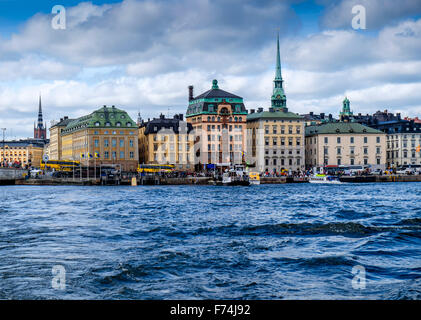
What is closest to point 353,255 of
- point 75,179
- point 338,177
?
point 75,179

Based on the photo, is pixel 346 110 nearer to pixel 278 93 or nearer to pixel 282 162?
pixel 278 93

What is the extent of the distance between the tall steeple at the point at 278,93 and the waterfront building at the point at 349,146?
12628 millimetres

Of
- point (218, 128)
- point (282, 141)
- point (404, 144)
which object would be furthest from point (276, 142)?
point (404, 144)

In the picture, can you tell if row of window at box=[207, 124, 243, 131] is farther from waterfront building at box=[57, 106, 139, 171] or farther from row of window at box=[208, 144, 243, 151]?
waterfront building at box=[57, 106, 139, 171]

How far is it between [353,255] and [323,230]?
7.16 m

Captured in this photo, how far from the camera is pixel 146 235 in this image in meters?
24.1

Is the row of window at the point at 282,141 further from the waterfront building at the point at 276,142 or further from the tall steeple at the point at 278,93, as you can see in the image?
the tall steeple at the point at 278,93

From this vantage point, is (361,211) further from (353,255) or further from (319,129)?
(319,129)

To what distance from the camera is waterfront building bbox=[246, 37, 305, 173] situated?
11931 centimetres

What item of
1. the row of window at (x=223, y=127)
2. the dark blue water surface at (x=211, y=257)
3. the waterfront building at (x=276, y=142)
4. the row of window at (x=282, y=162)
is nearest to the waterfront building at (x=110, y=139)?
the row of window at (x=223, y=127)

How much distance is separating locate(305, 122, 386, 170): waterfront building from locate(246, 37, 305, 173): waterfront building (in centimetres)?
440

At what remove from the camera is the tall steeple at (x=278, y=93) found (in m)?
131

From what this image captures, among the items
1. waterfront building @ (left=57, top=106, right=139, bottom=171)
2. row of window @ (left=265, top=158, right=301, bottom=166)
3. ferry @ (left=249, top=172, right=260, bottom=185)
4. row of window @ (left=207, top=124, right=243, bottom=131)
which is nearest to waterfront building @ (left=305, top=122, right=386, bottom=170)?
row of window @ (left=265, top=158, right=301, bottom=166)

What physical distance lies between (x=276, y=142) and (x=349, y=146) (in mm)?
15926
